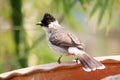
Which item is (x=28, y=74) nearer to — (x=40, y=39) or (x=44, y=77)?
(x=44, y=77)

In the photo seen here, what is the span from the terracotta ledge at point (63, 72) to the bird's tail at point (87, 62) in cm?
3

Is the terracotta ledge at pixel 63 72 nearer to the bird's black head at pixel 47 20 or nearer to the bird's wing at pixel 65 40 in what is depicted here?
Result: the bird's wing at pixel 65 40

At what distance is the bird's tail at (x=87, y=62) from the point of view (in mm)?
1843

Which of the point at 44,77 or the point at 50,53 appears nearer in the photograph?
the point at 44,77

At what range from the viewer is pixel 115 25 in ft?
14.6

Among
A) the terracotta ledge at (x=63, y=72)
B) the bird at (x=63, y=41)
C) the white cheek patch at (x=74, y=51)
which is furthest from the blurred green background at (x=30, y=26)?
the terracotta ledge at (x=63, y=72)

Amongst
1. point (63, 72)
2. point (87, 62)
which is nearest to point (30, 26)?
point (87, 62)

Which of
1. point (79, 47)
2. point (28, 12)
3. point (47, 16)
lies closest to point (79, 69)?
point (79, 47)

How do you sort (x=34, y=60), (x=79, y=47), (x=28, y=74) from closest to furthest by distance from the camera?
1. (x=28, y=74)
2. (x=79, y=47)
3. (x=34, y=60)

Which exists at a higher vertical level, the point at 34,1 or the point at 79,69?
the point at 34,1

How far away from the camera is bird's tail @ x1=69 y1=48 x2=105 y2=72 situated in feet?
6.05

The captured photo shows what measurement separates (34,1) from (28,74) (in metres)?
1.58

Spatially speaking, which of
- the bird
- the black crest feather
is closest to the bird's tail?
the bird

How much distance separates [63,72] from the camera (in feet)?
6.04
